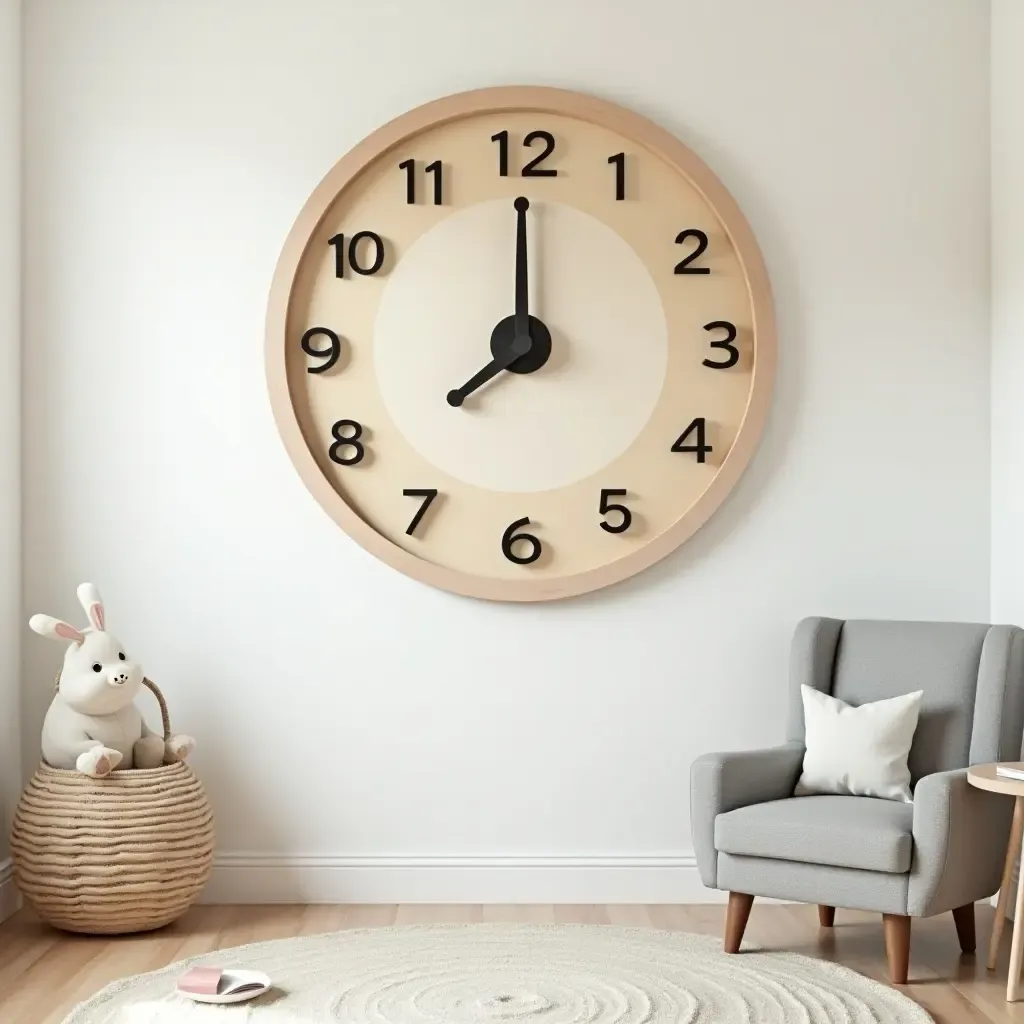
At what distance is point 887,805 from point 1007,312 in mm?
1398

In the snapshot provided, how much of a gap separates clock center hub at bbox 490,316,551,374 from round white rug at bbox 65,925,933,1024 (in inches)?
57.7

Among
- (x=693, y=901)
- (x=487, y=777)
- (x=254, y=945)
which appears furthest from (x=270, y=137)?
(x=693, y=901)

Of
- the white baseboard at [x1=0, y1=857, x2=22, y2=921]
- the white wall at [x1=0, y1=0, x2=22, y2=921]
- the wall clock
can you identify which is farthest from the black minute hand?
the white baseboard at [x1=0, y1=857, x2=22, y2=921]

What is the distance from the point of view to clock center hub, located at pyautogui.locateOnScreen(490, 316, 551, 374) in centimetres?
352

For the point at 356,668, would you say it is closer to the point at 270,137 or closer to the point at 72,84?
the point at 270,137

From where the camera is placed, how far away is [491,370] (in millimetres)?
3514

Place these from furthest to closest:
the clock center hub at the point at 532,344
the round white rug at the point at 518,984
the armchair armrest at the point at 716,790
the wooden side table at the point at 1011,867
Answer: the clock center hub at the point at 532,344 < the armchair armrest at the point at 716,790 < the wooden side table at the point at 1011,867 < the round white rug at the point at 518,984

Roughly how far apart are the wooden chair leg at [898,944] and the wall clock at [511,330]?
1.17 meters

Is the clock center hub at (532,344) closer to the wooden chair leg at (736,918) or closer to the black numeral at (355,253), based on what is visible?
the black numeral at (355,253)

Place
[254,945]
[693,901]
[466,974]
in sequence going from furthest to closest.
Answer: [693,901] → [254,945] → [466,974]

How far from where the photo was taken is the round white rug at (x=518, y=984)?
2.58 meters

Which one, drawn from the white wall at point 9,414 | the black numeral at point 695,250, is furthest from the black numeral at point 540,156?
the white wall at point 9,414

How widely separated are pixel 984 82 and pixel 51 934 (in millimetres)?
3340

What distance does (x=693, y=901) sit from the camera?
353 centimetres
